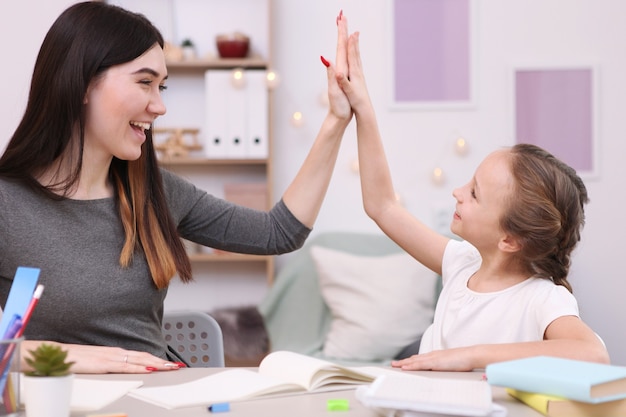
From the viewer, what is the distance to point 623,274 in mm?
3830

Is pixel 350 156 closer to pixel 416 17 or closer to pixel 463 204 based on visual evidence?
→ pixel 416 17

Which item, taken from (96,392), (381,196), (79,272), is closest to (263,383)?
(96,392)

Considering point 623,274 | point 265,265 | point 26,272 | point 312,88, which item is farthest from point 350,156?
point 26,272

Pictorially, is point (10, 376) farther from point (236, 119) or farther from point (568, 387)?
point (236, 119)

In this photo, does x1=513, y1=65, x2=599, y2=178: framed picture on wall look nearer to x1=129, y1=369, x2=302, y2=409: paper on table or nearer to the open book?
the open book

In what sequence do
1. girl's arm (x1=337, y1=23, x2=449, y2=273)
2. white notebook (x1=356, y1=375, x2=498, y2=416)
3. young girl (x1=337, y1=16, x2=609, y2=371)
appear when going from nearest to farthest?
white notebook (x1=356, y1=375, x2=498, y2=416) < young girl (x1=337, y1=16, x2=609, y2=371) < girl's arm (x1=337, y1=23, x2=449, y2=273)

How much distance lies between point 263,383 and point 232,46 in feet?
8.42

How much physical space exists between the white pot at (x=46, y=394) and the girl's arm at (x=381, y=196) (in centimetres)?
97

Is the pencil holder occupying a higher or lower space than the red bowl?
lower

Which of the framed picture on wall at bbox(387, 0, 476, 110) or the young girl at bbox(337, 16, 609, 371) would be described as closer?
the young girl at bbox(337, 16, 609, 371)

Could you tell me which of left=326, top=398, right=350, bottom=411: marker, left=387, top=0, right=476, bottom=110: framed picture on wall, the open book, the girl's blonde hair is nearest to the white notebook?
left=326, top=398, right=350, bottom=411: marker

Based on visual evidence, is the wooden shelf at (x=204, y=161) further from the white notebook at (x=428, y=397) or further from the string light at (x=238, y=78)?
the white notebook at (x=428, y=397)

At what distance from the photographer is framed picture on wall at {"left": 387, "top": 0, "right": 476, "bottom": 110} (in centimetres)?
381

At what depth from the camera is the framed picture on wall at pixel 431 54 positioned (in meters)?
3.81
